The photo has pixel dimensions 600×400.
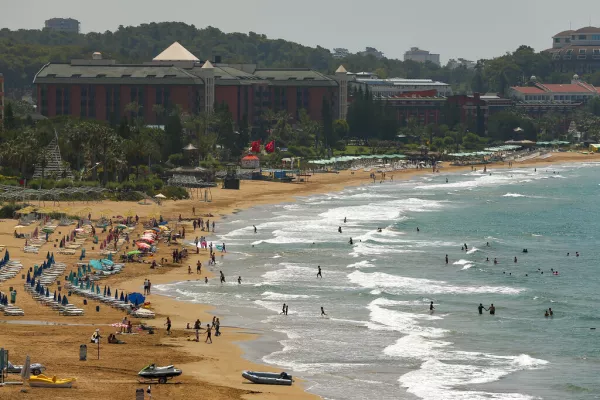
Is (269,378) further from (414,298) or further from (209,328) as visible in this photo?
(414,298)

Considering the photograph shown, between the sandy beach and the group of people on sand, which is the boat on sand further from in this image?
the group of people on sand

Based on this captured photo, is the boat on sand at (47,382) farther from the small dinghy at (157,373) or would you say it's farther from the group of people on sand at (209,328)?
the group of people on sand at (209,328)

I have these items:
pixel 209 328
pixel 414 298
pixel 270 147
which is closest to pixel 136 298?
pixel 209 328

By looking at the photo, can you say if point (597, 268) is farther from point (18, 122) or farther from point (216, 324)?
point (18, 122)

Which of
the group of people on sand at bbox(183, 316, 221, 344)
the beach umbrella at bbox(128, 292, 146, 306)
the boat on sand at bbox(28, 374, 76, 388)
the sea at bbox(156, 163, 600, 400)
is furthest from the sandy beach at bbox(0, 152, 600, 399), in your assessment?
the sea at bbox(156, 163, 600, 400)

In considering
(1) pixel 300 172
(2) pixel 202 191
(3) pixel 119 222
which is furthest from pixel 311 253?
(1) pixel 300 172

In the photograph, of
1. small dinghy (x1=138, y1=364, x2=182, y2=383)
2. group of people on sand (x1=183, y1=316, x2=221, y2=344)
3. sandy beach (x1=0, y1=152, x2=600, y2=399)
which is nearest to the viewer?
sandy beach (x1=0, y1=152, x2=600, y2=399)
